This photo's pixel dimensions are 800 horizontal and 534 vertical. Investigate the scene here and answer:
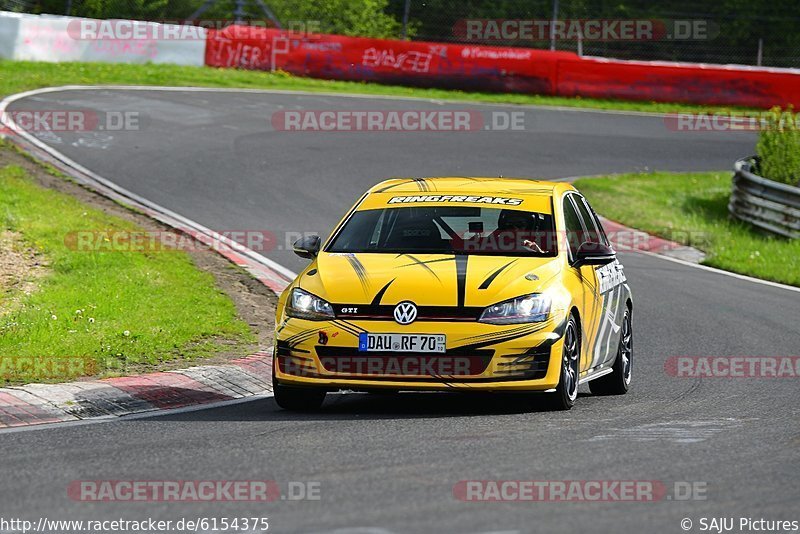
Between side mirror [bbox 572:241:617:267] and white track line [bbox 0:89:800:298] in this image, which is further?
white track line [bbox 0:89:800:298]

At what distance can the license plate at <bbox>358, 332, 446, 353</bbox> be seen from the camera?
28.6ft

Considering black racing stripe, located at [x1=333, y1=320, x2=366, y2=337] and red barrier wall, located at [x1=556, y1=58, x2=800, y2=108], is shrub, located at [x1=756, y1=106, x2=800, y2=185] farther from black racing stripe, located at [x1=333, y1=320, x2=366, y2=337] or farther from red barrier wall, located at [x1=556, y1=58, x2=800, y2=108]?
black racing stripe, located at [x1=333, y1=320, x2=366, y2=337]

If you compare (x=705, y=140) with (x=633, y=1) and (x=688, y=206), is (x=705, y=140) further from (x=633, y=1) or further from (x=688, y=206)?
(x=633, y=1)

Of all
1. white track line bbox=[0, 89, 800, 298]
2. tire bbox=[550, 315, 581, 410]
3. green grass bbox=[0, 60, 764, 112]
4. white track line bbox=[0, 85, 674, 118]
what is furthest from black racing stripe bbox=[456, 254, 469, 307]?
green grass bbox=[0, 60, 764, 112]

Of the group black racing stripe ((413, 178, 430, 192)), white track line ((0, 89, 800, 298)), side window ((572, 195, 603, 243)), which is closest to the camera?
black racing stripe ((413, 178, 430, 192))

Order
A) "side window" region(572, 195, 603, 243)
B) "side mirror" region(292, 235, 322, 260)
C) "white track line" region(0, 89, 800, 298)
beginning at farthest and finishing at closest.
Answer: "white track line" region(0, 89, 800, 298)
"side window" region(572, 195, 603, 243)
"side mirror" region(292, 235, 322, 260)

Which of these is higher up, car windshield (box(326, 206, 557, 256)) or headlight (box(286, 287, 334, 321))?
car windshield (box(326, 206, 557, 256))

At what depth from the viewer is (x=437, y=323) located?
8.73 meters

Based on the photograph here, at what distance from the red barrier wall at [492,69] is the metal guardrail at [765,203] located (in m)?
11.8

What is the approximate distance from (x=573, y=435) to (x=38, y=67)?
24371 mm

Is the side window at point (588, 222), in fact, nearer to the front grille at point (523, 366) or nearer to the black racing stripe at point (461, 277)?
the black racing stripe at point (461, 277)

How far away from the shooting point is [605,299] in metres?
10.4

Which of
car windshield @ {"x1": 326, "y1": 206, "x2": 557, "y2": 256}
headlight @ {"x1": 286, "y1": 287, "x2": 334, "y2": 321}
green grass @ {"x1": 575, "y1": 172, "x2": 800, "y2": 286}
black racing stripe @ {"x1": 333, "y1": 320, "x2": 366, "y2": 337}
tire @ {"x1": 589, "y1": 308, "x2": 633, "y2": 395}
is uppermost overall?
car windshield @ {"x1": 326, "y1": 206, "x2": 557, "y2": 256}

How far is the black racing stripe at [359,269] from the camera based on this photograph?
29.5ft
